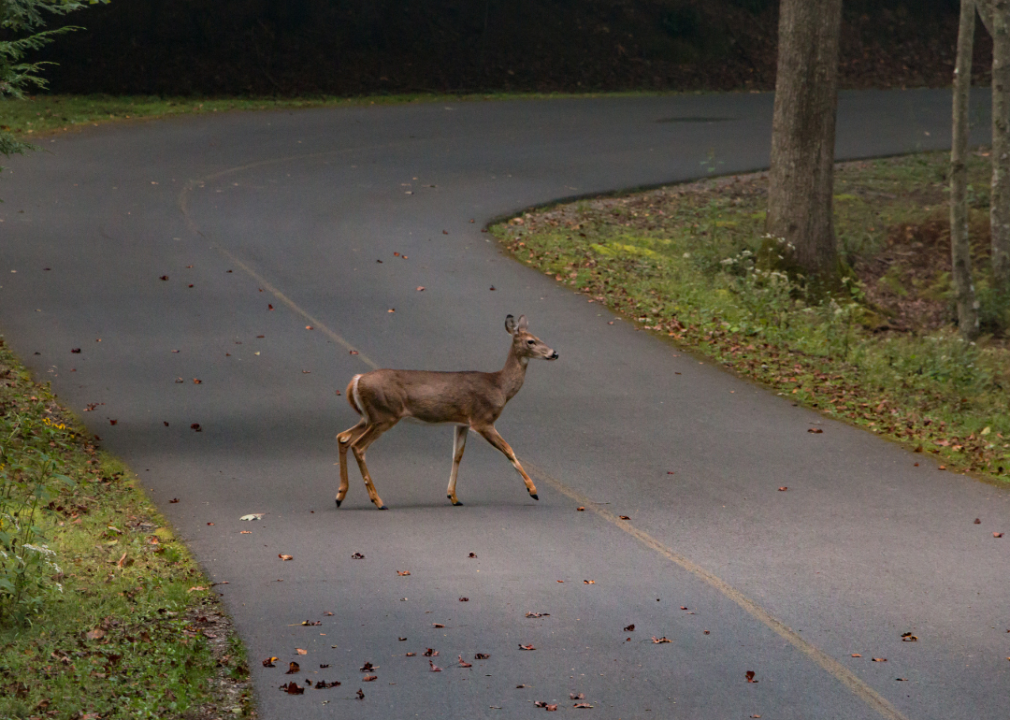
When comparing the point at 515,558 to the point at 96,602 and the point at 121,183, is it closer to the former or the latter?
the point at 96,602

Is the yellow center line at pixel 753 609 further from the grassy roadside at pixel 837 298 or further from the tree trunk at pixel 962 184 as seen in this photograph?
the tree trunk at pixel 962 184

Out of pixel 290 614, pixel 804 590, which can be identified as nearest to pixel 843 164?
pixel 804 590

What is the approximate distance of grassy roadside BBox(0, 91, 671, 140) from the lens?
84.7 ft

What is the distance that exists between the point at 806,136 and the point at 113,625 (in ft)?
47.8

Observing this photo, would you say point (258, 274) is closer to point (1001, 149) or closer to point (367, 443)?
point (367, 443)

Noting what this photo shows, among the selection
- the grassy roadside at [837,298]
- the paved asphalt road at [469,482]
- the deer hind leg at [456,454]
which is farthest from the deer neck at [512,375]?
the grassy roadside at [837,298]

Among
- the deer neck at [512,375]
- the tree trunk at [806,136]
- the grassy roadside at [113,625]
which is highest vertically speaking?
the tree trunk at [806,136]

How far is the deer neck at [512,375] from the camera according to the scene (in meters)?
9.97

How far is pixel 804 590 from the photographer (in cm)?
834

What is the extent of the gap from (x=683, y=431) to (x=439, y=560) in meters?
4.43

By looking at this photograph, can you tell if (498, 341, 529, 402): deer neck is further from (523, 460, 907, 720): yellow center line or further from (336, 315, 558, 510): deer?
(523, 460, 907, 720): yellow center line

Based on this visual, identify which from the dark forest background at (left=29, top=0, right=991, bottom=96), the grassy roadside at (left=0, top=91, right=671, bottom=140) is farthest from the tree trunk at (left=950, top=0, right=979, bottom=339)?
the dark forest background at (left=29, top=0, right=991, bottom=96)

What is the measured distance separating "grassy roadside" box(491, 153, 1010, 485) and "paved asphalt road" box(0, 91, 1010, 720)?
0.69m

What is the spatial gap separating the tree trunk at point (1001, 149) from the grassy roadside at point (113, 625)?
1329cm
